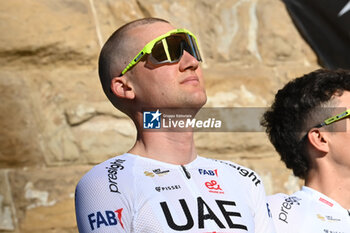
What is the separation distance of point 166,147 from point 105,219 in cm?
47

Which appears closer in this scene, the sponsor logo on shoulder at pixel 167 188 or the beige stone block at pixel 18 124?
the sponsor logo on shoulder at pixel 167 188

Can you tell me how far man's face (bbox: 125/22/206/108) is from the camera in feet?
8.06

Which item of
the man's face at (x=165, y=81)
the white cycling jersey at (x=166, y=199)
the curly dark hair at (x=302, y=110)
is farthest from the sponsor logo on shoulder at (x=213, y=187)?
the curly dark hair at (x=302, y=110)

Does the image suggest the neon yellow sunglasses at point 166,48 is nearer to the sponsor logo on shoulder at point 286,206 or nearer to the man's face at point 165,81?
the man's face at point 165,81

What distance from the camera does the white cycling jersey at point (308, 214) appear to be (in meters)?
2.88

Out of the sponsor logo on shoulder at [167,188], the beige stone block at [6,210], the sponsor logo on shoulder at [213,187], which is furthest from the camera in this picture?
the beige stone block at [6,210]

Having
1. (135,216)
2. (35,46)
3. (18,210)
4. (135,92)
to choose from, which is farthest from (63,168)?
(135,216)

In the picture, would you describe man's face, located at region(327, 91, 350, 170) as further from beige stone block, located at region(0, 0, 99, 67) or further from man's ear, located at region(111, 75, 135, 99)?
beige stone block, located at region(0, 0, 99, 67)

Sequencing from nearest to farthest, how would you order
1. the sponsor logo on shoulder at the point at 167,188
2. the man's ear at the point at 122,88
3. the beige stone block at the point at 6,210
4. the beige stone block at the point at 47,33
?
the sponsor logo on shoulder at the point at 167,188 → the man's ear at the point at 122,88 → the beige stone block at the point at 6,210 → the beige stone block at the point at 47,33

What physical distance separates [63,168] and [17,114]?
451mm

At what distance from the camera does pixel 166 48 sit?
2.53 meters

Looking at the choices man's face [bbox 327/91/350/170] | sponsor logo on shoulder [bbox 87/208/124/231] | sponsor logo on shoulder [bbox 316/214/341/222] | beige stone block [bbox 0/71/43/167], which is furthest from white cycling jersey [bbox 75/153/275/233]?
beige stone block [bbox 0/71/43/167]

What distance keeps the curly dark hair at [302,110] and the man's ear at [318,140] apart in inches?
1.9

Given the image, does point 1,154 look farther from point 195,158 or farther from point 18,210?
point 195,158
